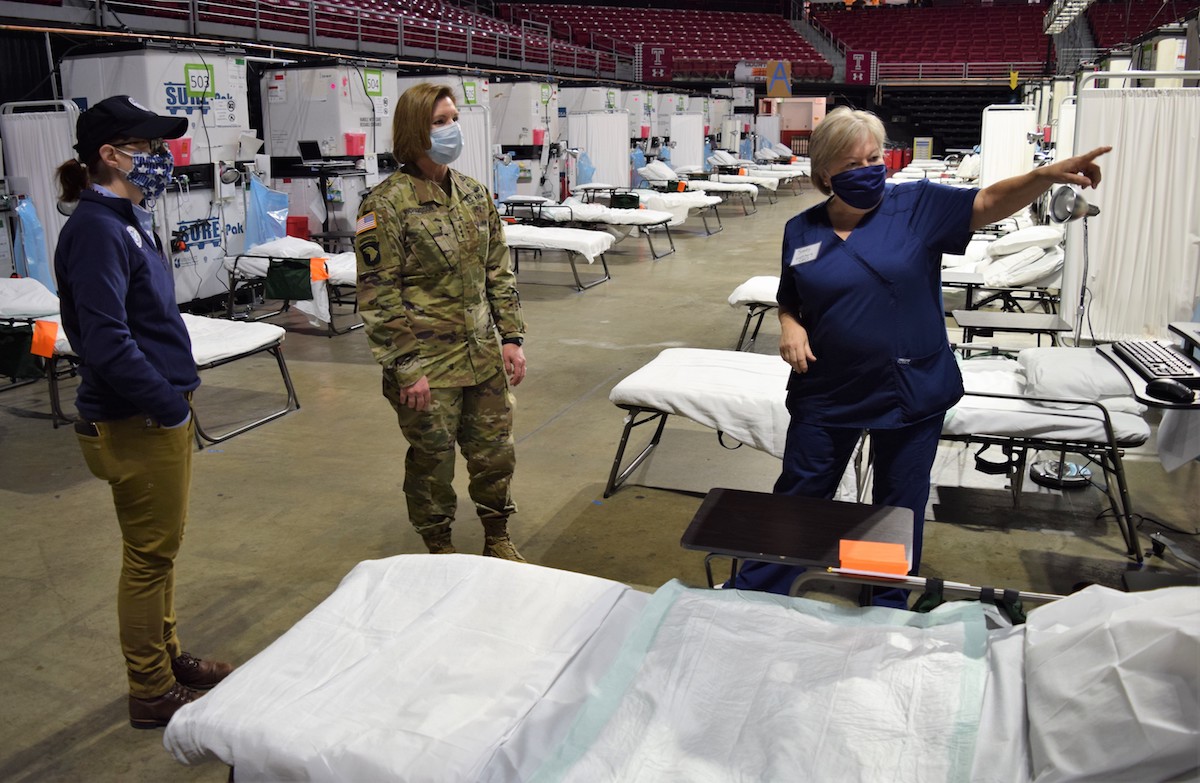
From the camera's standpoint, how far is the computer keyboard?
2707 millimetres

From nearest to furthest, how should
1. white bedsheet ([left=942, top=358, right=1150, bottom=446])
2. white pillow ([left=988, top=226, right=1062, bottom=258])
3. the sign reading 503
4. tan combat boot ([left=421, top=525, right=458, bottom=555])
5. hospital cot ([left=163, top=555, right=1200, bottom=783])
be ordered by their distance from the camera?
hospital cot ([left=163, top=555, right=1200, bottom=783]) < tan combat boot ([left=421, top=525, right=458, bottom=555]) < white bedsheet ([left=942, top=358, right=1150, bottom=446]) < white pillow ([left=988, top=226, right=1062, bottom=258]) < the sign reading 503

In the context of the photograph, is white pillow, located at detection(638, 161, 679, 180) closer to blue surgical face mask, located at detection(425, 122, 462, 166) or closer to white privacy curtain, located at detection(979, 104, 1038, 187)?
Result: white privacy curtain, located at detection(979, 104, 1038, 187)

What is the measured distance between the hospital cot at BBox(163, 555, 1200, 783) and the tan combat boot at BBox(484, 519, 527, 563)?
1.20 meters

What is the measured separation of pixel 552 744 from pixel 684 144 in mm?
17109

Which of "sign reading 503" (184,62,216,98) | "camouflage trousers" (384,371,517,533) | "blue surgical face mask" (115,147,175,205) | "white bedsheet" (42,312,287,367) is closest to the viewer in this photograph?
"blue surgical face mask" (115,147,175,205)

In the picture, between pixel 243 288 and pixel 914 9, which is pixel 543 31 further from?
pixel 243 288

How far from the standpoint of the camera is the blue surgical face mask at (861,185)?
236 centimetres

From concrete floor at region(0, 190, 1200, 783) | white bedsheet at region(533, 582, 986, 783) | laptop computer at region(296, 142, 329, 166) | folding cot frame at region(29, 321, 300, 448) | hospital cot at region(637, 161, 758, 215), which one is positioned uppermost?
laptop computer at region(296, 142, 329, 166)

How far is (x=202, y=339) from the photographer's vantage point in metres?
4.92

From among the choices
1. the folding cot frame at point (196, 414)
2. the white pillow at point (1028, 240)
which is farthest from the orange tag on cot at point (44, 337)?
the white pillow at point (1028, 240)

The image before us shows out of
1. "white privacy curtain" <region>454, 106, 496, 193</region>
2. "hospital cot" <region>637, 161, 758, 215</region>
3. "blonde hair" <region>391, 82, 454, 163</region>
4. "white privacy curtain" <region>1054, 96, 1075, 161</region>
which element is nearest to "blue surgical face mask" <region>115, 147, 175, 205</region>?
"blonde hair" <region>391, 82, 454, 163</region>

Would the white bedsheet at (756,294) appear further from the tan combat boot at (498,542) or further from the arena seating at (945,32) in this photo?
the arena seating at (945,32)

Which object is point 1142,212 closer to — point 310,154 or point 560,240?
Answer: point 560,240

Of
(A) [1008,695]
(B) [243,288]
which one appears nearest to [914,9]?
(B) [243,288]
